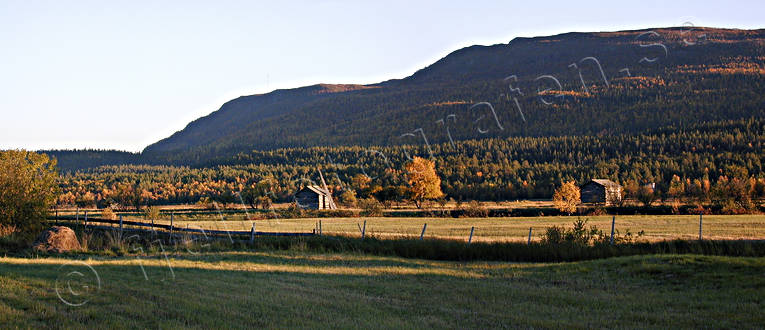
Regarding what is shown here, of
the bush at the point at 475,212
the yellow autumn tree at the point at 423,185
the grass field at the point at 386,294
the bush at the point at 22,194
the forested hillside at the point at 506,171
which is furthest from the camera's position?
the forested hillside at the point at 506,171

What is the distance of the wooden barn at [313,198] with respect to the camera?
9500 centimetres

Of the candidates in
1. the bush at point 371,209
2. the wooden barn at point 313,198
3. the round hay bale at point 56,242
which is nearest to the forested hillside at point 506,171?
the wooden barn at point 313,198

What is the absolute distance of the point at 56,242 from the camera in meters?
23.8

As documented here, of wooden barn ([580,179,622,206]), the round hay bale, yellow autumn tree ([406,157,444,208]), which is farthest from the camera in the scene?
wooden barn ([580,179,622,206])

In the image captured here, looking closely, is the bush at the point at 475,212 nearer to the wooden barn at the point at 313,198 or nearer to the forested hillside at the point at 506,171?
the forested hillside at the point at 506,171

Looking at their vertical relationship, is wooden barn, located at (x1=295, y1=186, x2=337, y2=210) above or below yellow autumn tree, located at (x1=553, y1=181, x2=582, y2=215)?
below

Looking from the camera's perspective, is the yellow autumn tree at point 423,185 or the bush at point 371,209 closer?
the bush at point 371,209

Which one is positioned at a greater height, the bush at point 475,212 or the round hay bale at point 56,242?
the round hay bale at point 56,242

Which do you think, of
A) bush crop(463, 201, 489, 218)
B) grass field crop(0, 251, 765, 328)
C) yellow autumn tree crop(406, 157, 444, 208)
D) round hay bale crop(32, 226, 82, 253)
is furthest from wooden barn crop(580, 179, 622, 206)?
round hay bale crop(32, 226, 82, 253)

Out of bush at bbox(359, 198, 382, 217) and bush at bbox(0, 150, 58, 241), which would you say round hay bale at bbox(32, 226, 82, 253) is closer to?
bush at bbox(0, 150, 58, 241)

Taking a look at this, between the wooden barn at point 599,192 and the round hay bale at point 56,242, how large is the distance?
238 ft

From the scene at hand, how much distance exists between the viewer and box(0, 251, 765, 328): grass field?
40.9ft

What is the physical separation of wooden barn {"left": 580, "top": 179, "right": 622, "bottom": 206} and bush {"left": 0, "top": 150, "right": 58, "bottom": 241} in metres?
67.5

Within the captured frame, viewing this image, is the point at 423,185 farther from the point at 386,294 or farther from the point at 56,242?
the point at 386,294
